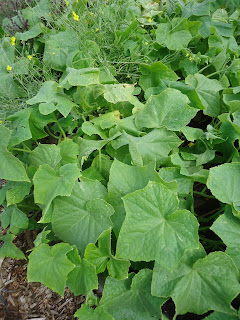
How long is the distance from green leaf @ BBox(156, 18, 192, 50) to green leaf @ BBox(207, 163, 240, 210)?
1.03 m

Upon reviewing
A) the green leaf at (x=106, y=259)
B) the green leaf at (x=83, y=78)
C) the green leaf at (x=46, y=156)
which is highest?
the green leaf at (x=83, y=78)

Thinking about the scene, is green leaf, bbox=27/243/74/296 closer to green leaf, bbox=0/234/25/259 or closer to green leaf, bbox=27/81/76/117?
green leaf, bbox=0/234/25/259

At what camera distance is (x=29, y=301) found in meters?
1.72

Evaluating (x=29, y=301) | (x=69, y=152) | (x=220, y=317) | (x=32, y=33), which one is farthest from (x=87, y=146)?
(x=32, y=33)

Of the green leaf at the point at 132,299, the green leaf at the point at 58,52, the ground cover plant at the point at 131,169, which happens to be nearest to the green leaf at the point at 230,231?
the ground cover plant at the point at 131,169

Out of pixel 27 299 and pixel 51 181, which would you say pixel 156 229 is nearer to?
pixel 51 181

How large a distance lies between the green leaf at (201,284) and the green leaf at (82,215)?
30 cm

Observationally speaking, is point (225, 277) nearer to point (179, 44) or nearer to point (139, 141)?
point (139, 141)

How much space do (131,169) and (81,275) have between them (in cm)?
48

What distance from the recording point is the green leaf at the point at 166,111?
1439 mm

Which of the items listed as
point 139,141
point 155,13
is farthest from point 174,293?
point 155,13

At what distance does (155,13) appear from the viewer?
7.22ft

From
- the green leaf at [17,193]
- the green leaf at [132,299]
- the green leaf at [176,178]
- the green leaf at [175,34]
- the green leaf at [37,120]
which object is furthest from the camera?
the green leaf at [175,34]

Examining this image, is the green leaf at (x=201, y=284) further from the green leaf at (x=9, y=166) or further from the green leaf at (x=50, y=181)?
the green leaf at (x=9, y=166)
